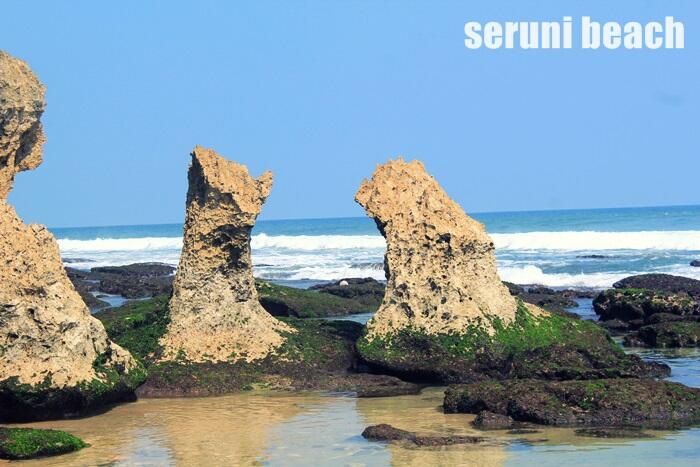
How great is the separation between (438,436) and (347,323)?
17.8 feet

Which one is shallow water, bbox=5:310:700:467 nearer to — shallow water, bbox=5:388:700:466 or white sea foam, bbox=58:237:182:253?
shallow water, bbox=5:388:700:466

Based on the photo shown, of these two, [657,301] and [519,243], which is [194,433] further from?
[519,243]

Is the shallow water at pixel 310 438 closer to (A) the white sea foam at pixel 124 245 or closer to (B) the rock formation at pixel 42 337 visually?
(B) the rock formation at pixel 42 337

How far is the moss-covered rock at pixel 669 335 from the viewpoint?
17078 millimetres

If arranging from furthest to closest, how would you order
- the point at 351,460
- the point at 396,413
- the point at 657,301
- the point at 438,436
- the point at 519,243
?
the point at 519,243
the point at 657,301
the point at 396,413
the point at 438,436
the point at 351,460

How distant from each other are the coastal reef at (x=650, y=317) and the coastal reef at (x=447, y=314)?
2.64 meters

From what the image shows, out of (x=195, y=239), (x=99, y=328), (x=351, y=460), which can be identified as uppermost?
(x=195, y=239)

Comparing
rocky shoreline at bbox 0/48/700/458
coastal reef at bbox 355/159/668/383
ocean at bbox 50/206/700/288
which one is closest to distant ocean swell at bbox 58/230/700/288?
ocean at bbox 50/206/700/288

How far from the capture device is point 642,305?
2081 cm

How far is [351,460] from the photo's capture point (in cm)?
977

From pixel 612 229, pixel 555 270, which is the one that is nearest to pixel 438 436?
pixel 555 270

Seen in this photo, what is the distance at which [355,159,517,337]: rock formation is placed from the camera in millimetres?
14094

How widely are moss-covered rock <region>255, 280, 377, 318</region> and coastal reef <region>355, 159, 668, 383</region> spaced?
569cm

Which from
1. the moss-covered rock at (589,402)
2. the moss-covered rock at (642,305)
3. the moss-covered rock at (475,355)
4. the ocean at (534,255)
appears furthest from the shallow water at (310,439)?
the ocean at (534,255)
